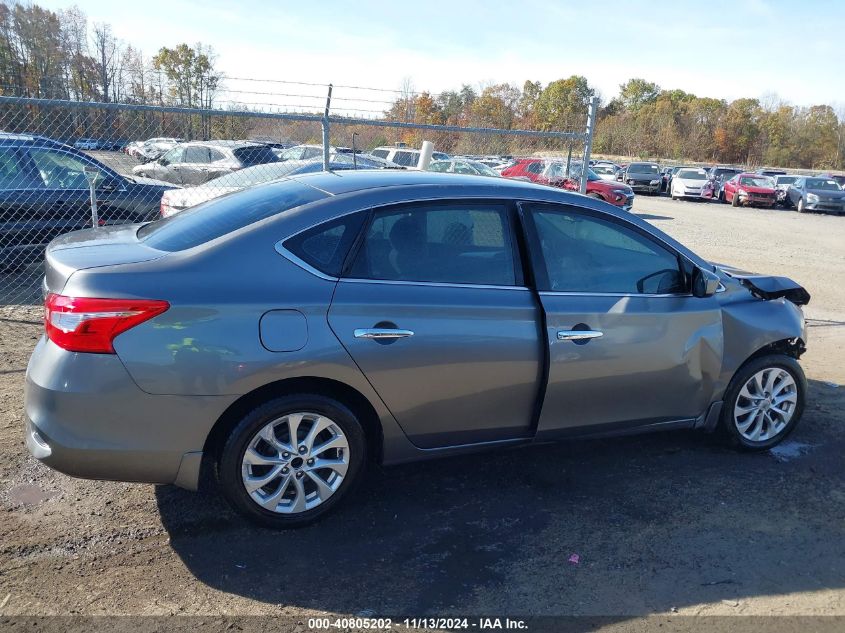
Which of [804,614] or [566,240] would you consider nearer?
[804,614]

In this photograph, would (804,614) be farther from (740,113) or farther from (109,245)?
(740,113)

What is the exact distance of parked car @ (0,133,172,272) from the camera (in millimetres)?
7980

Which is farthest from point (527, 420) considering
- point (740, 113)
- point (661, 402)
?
point (740, 113)

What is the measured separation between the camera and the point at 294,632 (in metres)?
2.73

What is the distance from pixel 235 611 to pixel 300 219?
5.79ft

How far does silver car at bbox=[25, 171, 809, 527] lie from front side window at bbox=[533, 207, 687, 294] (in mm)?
12

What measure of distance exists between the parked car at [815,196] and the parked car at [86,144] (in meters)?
28.1

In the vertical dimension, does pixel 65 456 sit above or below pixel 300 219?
below

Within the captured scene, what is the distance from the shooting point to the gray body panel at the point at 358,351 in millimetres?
2986

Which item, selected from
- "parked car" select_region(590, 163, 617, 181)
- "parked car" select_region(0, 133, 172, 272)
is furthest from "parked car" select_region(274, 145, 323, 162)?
"parked car" select_region(590, 163, 617, 181)

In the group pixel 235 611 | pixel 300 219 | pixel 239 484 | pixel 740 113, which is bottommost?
pixel 235 611

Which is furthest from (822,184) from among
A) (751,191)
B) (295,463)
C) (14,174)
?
(295,463)

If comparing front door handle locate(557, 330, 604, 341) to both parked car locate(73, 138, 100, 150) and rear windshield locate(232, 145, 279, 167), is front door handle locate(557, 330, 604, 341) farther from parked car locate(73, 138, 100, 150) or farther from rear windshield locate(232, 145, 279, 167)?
rear windshield locate(232, 145, 279, 167)

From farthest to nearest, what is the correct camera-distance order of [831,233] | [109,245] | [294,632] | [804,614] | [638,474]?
[831,233], [638,474], [109,245], [804,614], [294,632]
